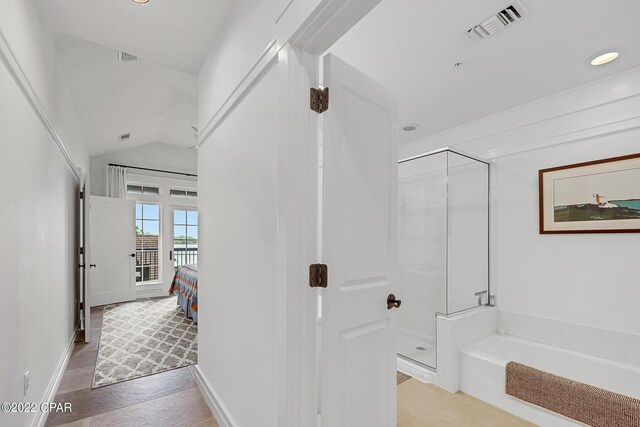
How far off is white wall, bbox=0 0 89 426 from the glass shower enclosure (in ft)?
9.65

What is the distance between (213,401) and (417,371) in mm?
1787

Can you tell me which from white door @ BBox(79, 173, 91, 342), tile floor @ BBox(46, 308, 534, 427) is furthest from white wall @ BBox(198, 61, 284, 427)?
white door @ BBox(79, 173, 91, 342)

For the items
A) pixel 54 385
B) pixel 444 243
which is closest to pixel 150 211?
pixel 54 385

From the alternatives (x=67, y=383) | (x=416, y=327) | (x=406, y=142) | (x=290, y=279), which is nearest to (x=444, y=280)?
(x=416, y=327)

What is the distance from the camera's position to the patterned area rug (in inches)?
115

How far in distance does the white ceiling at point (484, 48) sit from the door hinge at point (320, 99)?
2.95ft

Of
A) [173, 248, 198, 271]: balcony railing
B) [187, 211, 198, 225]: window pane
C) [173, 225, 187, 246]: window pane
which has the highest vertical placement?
[187, 211, 198, 225]: window pane

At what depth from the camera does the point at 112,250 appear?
18.6ft

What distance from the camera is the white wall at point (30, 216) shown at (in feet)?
4.84

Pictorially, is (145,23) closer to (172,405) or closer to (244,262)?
(244,262)

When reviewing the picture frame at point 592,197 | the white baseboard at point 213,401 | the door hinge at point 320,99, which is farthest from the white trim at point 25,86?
the picture frame at point 592,197

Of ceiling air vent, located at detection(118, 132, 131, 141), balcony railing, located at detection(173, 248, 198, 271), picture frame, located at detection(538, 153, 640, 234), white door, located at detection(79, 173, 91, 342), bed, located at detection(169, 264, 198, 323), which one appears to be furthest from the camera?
balcony railing, located at detection(173, 248, 198, 271)

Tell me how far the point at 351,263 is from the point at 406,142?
312 centimetres

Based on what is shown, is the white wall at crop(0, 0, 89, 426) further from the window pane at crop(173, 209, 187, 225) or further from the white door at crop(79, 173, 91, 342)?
the window pane at crop(173, 209, 187, 225)
